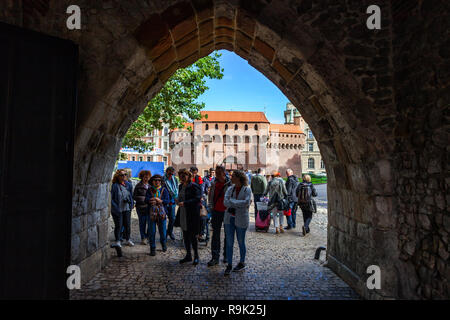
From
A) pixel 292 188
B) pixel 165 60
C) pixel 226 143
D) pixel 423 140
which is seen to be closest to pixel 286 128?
pixel 226 143

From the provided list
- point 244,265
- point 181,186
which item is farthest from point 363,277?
point 181,186

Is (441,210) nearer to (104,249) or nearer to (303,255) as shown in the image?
(303,255)

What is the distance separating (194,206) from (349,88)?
10.1ft

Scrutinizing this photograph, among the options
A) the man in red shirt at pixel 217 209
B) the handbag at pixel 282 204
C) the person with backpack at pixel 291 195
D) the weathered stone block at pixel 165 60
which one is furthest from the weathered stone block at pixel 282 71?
the person with backpack at pixel 291 195

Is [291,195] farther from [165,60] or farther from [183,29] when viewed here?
[183,29]

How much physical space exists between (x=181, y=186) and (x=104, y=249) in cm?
169

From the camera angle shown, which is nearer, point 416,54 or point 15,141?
point 15,141

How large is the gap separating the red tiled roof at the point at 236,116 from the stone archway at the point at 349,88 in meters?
46.3

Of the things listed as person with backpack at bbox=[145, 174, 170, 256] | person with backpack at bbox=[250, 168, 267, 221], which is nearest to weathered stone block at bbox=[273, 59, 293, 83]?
person with backpack at bbox=[145, 174, 170, 256]

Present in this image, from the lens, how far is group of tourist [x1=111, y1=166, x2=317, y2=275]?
446 centimetres

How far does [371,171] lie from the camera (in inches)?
134

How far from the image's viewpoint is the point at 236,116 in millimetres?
51375

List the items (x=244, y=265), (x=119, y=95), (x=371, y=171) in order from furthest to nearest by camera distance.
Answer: (x=244, y=265), (x=119, y=95), (x=371, y=171)

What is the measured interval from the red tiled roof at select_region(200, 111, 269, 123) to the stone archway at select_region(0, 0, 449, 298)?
46306 mm
